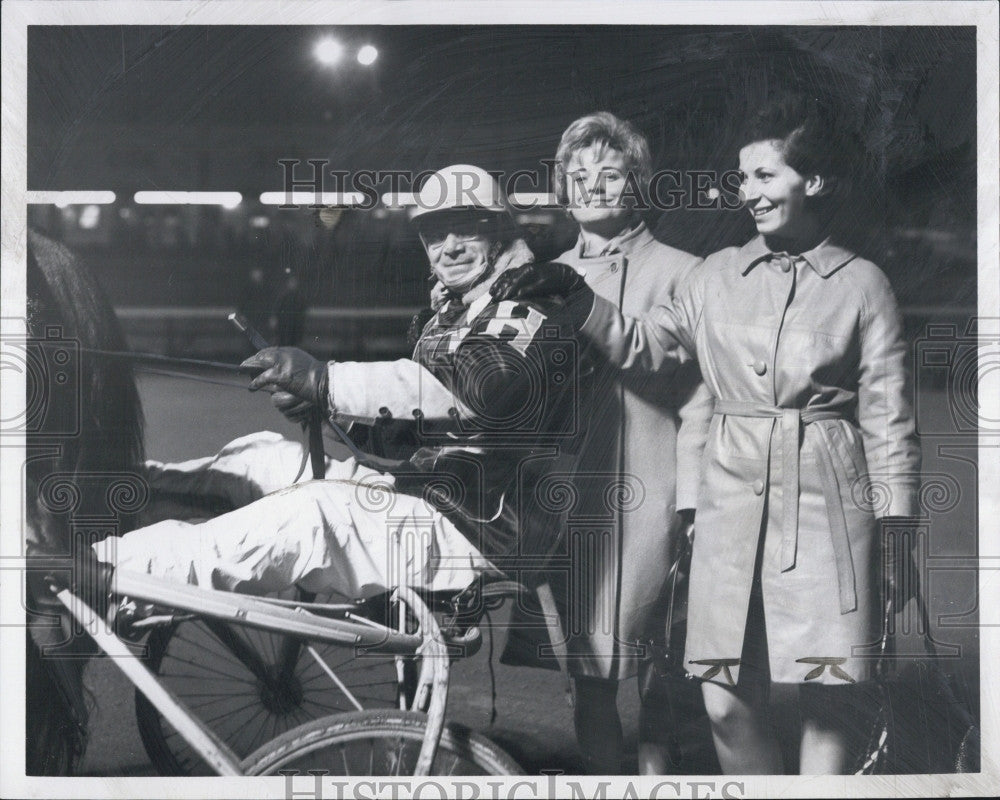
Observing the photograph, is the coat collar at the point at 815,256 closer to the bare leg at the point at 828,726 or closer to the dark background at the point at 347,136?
the dark background at the point at 347,136

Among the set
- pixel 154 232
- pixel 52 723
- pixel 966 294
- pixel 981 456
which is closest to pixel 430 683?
pixel 52 723

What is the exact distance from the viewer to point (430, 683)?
321cm

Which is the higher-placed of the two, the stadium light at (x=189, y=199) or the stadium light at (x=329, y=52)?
the stadium light at (x=329, y=52)

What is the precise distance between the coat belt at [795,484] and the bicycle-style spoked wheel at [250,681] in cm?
133

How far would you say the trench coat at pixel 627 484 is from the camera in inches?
125

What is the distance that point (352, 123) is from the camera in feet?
10.4

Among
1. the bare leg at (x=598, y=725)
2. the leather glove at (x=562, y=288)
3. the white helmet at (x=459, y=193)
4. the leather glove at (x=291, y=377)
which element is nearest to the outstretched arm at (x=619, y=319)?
the leather glove at (x=562, y=288)

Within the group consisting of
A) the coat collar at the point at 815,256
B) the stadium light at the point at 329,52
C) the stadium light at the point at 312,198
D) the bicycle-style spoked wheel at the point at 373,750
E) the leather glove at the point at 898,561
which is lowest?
the bicycle-style spoked wheel at the point at 373,750

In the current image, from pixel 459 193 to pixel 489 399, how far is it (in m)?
0.65

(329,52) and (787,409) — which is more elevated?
(329,52)

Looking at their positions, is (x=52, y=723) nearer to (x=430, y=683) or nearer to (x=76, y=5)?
(x=430, y=683)

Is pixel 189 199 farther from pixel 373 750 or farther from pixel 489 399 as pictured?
pixel 373 750

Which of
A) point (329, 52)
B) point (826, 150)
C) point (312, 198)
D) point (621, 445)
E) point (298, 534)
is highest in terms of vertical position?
point (329, 52)

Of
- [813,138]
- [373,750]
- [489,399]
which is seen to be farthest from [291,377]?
[813,138]
